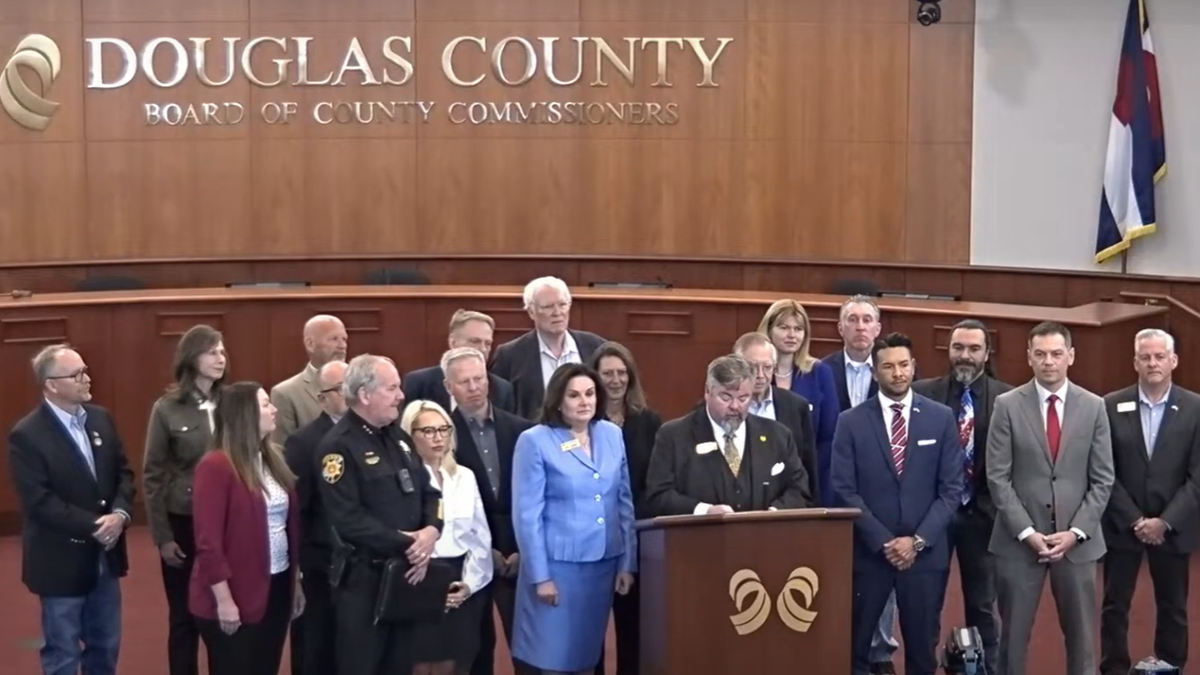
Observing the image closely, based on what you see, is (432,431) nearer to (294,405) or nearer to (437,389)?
(437,389)

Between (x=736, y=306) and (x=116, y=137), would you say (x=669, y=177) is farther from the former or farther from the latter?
(x=116, y=137)

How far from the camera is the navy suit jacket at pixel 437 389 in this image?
6.13 metres

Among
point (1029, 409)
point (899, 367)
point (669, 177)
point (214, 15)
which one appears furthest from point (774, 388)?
point (214, 15)

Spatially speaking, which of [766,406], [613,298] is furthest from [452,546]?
[613,298]

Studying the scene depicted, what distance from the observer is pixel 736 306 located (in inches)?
371

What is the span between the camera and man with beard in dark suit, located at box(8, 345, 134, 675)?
228 inches

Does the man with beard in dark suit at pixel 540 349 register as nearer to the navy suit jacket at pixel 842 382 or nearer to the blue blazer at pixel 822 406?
the blue blazer at pixel 822 406

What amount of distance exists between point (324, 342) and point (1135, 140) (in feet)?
22.5

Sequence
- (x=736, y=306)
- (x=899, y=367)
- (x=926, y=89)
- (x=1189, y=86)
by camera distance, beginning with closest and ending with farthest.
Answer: (x=899, y=367) < (x=736, y=306) < (x=1189, y=86) < (x=926, y=89)

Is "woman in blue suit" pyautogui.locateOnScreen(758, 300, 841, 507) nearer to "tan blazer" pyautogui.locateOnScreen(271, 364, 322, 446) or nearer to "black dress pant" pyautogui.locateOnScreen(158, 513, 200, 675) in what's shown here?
"tan blazer" pyautogui.locateOnScreen(271, 364, 322, 446)

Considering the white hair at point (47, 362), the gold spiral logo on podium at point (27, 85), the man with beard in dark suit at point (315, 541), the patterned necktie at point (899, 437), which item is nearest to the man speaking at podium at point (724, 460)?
the patterned necktie at point (899, 437)

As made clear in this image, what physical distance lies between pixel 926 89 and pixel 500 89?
3221 mm

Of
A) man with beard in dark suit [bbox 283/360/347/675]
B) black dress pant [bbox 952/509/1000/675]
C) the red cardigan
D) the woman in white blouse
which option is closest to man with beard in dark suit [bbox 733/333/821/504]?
black dress pant [bbox 952/509/1000/675]

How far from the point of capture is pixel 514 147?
40.7ft
